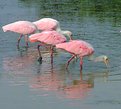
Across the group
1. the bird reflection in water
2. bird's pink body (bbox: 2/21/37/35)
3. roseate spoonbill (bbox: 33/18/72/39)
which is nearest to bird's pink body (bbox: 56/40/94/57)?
the bird reflection in water

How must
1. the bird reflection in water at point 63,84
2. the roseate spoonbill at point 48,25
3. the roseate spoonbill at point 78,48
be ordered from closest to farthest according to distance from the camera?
the bird reflection in water at point 63,84
the roseate spoonbill at point 78,48
the roseate spoonbill at point 48,25

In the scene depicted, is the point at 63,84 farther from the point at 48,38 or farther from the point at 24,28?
the point at 24,28

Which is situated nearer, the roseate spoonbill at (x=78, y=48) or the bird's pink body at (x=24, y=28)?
the roseate spoonbill at (x=78, y=48)

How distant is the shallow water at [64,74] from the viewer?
1076 cm

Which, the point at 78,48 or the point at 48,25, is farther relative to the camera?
the point at 48,25

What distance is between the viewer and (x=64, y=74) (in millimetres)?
13383

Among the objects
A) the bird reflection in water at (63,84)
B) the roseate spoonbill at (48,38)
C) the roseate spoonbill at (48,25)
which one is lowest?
the roseate spoonbill at (48,25)

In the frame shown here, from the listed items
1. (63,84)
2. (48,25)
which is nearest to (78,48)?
(63,84)

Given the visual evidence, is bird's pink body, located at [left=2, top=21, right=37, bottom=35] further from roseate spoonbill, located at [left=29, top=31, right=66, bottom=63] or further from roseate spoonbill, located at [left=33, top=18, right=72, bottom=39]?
roseate spoonbill, located at [left=29, top=31, right=66, bottom=63]

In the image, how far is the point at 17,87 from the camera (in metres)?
11.7

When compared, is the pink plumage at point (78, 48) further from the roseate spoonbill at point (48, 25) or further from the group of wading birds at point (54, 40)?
the roseate spoonbill at point (48, 25)

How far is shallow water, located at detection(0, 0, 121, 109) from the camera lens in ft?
35.3

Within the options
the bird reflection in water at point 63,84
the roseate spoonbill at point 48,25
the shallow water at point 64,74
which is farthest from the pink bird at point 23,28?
the bird reflection in water at point 63,84

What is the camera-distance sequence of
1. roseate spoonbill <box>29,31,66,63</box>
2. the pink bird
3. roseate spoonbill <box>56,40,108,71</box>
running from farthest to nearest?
the pink bird → roseate spoonbill <box>29,31,66,63</box> → roseate spoonbill <box>56,40,108,71</box>
